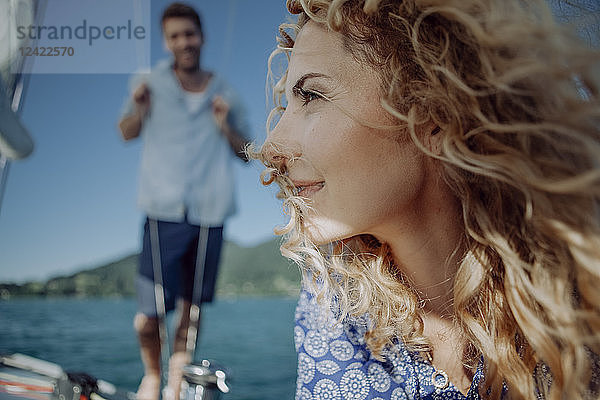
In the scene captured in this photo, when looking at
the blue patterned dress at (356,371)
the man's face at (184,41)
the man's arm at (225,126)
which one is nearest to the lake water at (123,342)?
the man's arm at (225,126)

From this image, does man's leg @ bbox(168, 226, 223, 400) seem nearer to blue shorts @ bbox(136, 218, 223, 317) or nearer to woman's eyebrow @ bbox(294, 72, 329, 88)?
blue shorts @ bbox(136, 218, 223, 317)

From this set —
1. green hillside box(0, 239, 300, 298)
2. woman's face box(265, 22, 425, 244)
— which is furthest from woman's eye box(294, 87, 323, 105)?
green hillside box(0, 239, 300, 298)

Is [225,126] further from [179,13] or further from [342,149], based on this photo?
[342,149]

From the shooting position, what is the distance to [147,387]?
169 centimetres

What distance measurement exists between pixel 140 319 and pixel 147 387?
26 centimetres

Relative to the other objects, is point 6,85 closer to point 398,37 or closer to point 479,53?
point 398,37

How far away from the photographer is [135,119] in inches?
81.7

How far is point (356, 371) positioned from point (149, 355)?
4.13ft

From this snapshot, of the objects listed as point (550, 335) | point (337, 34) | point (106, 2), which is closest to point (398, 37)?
point (337, 34)

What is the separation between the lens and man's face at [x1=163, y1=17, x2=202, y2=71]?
2.11m

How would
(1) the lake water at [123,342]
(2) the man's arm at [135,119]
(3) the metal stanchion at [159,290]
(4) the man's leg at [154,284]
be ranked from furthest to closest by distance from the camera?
(1) the lake water at [123,342], (2) the man's arm at [135,119], (3) the metal stanchion at [159,290], (4) the man's leg at [154,284]

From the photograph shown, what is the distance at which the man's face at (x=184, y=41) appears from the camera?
2.11 meters

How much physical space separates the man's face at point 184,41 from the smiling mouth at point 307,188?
1610 millimetres

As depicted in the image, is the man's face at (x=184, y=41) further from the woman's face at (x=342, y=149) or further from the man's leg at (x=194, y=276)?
the woman's face at (x=342, y=149)
